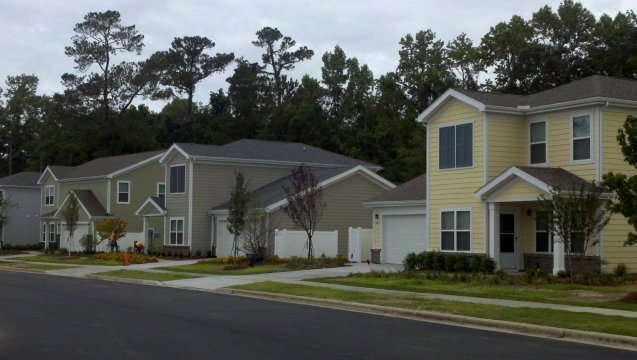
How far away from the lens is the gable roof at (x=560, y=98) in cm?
2816

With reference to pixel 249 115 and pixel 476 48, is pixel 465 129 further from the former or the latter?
pixel 249 115

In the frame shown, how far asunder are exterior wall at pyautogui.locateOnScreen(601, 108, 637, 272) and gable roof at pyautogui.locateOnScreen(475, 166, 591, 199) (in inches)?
48.8

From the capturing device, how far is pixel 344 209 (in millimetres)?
44062

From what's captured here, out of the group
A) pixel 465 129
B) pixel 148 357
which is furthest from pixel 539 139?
pixel 148 357

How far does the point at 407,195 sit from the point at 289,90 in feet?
180

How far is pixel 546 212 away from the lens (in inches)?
1032

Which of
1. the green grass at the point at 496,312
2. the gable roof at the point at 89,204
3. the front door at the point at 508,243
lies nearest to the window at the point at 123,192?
the gable roof at the point at 89,204

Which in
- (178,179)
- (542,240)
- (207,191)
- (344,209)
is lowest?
(542,240)

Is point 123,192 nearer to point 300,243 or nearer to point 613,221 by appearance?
point 300,243

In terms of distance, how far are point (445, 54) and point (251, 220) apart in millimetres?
35223

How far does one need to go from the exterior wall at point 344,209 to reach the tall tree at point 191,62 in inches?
2129

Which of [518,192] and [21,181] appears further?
[21,181]

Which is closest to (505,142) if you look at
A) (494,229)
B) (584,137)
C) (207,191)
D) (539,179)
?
(584,137)

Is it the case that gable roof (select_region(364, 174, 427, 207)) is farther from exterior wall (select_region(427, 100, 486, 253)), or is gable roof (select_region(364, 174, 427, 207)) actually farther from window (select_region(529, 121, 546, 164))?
window (select_region(529, 121, 546, 164))
